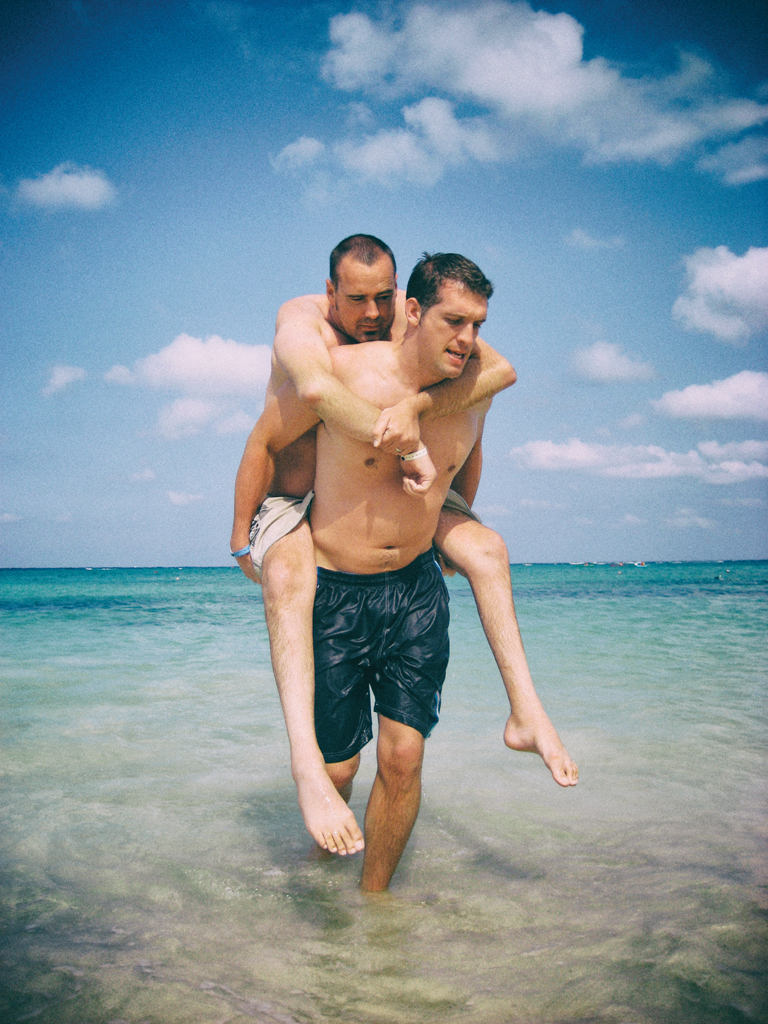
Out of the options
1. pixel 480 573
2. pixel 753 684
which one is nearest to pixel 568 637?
pixel 753 684

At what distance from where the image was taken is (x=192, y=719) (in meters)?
6.31

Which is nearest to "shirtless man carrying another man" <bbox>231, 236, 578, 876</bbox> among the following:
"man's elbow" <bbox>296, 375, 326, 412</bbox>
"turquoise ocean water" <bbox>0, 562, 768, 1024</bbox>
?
"man's elbow" <bbox>296, 375, 326, 412</bbox>

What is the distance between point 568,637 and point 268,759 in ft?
25.1

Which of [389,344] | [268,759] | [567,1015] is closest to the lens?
[567,1015]

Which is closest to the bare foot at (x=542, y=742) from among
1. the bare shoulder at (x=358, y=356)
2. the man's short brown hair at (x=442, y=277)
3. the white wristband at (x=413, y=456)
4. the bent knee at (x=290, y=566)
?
the bent knee at (x=290, y=566)

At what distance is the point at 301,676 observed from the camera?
8.80ft

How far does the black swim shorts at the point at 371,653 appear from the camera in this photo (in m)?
3.00

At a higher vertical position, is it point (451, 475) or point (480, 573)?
point (451, 475)

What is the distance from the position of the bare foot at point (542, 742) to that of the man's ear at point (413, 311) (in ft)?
5.05

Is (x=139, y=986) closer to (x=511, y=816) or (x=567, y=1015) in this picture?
(x=567, y=1015)

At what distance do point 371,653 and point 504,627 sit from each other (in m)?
0.57

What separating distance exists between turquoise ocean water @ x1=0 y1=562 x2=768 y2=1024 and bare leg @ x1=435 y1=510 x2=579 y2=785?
0.63 m

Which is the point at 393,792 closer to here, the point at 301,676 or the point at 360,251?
the point at 301,676

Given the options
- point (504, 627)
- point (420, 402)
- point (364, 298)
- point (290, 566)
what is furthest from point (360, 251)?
point (504, 627)
